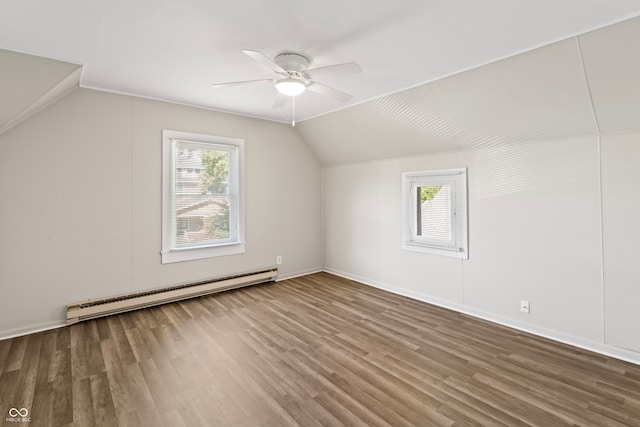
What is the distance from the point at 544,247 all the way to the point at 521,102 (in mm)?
1461

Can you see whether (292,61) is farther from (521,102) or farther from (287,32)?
(521,102)

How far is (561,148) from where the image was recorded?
2965 millimetres

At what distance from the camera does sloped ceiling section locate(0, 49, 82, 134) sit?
8.07 ft

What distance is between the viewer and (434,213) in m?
4.07

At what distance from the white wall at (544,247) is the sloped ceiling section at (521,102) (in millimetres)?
194

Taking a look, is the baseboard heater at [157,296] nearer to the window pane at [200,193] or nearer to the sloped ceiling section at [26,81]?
the window pane at [200,193]

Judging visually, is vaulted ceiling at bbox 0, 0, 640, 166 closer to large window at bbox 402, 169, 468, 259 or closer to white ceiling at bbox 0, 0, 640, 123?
white ceiling at bbox 0, 0, 640, 123

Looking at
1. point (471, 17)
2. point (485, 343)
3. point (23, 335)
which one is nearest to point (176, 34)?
point (471, 17)

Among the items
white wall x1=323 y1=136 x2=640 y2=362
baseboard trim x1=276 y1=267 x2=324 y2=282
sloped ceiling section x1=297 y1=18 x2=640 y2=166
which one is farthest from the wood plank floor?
sloped ceiling section x1=297 y1=18 x2=640 y2=166

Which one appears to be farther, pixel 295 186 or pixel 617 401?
pixel 295 186

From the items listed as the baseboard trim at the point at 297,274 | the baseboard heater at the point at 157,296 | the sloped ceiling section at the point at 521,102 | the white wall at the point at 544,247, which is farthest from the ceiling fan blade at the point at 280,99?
the baseboard trim at the point at 297,274

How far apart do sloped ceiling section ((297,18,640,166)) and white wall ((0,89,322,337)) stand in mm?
2354

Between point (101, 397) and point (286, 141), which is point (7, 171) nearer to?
point (101, 397)

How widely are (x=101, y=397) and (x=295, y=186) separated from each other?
3806 mm
